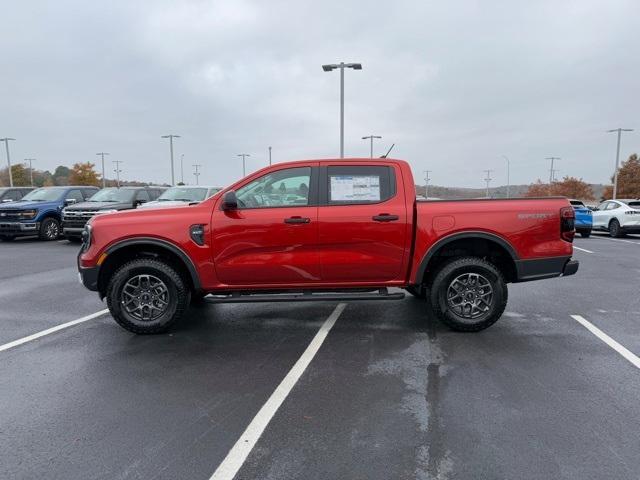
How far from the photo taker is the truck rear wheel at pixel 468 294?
5207 millimetres

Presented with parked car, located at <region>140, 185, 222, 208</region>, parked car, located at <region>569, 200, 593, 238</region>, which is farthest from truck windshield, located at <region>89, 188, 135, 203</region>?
parked car, located at <region>569, 200, 593, 238</region>

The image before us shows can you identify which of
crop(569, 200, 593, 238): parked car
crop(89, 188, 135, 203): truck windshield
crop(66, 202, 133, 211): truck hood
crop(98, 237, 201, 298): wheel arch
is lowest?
crop(569, 200, 593, 238): parked car

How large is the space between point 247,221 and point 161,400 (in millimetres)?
2076

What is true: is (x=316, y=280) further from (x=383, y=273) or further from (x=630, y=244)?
(x=630, y=244)

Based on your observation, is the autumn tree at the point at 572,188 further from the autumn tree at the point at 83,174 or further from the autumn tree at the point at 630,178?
the autumn tree at the point at 83,174

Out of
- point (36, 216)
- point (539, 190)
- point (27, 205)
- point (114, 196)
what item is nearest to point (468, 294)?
point (114, 196)

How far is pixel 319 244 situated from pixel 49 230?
1358 cm

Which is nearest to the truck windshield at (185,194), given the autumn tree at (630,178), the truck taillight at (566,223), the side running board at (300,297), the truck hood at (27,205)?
the truck hood at (27,205)

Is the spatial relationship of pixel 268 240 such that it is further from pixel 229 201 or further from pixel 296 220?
pixel 229 201

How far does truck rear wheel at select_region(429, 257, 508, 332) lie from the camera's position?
205 inches

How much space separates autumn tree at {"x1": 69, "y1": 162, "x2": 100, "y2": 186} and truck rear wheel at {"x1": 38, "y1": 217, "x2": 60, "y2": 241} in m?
69.2

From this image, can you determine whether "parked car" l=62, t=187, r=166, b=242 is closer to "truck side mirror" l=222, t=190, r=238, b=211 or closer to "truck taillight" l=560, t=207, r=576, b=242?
"truck side mirror" l=222, t=190, r=238, b=211

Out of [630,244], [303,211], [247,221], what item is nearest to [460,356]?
[303,211]

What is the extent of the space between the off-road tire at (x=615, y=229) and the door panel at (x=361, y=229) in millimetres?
16851
